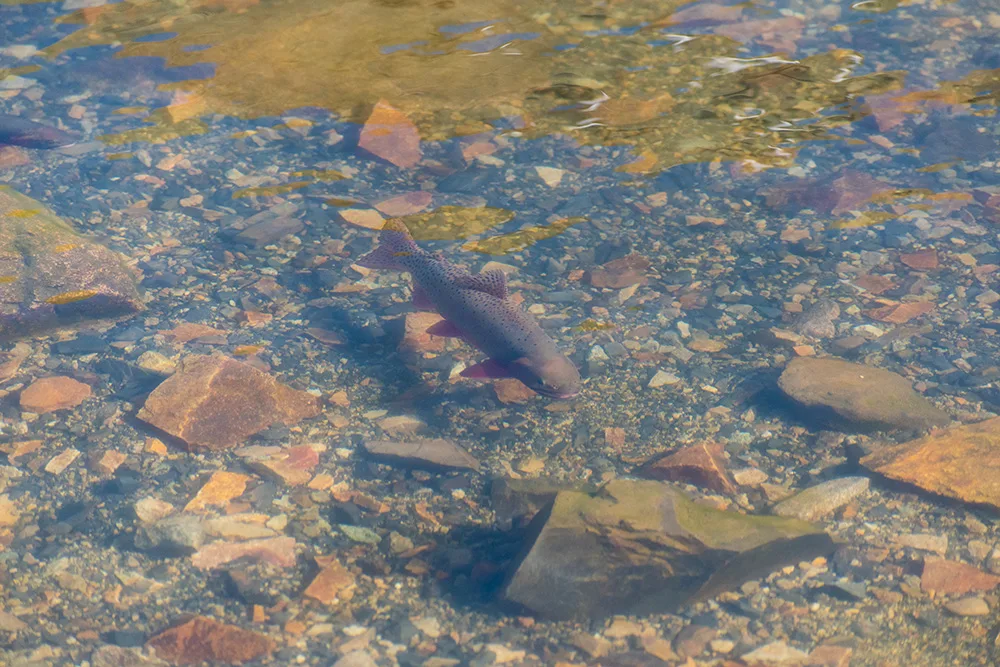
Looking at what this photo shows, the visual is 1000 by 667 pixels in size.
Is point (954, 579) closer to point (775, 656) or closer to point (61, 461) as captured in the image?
point (775, 656)

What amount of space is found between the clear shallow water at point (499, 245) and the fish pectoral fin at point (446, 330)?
14 cm

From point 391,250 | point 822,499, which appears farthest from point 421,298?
point 822,499

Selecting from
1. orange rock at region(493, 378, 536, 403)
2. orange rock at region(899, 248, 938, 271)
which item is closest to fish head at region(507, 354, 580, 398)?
orange rock at region(493, 378, 536, 403)

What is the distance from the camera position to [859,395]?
4957mm

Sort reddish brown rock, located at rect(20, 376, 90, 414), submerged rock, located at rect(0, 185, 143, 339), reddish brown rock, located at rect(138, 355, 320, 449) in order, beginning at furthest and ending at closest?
submerged rock, located at rect(0, 185, 143, 339) < reddish brown rock, located at rect(20, 376, 90, 414) < reddish brown rock, located at rect(138, 355, 320, 449)

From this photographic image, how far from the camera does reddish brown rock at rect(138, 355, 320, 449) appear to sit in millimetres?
4793

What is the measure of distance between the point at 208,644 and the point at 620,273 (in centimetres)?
378

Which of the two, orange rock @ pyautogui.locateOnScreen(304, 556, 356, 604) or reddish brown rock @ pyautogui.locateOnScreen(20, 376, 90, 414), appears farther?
reddish brown rock @ pyautogui.locateOnScreen(20, 376, 90, 414)

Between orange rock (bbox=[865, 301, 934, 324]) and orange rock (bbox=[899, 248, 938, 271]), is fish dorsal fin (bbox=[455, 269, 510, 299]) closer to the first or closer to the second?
orange rock (bbox=[865, 301, 934, 324])

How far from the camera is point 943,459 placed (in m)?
4.49

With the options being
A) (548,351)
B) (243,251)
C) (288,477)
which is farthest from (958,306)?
(243,251)

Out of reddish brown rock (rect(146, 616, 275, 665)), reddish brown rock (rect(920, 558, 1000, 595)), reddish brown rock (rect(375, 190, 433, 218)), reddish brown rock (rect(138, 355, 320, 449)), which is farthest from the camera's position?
reddish brown rock (rect(375, 190, 433, 218))

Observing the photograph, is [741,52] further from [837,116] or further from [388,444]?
[388,444]

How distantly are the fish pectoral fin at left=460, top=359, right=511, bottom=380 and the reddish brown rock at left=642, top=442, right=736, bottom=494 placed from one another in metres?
1.05
